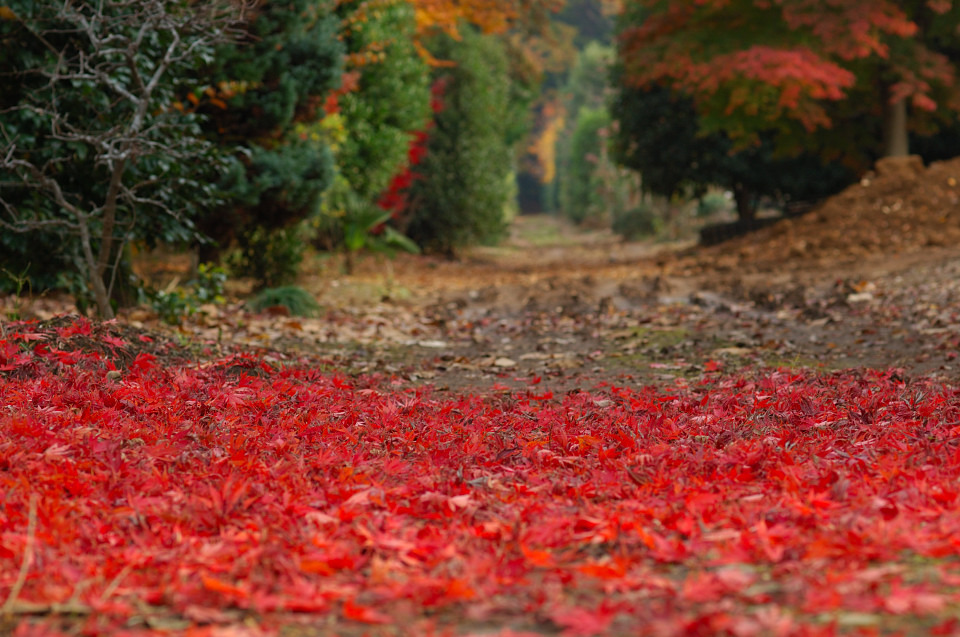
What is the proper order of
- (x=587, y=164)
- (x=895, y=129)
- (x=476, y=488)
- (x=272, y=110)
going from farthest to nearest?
(x=587, y=164), (x=895, y=129), (x=272, y=110), (x=476, y=488)

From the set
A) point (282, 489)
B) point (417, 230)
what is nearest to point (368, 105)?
point (417, 230)

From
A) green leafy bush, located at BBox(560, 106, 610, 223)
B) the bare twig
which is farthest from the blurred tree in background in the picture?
green leafy bush, located at BBox(560, 106, 610, 223)

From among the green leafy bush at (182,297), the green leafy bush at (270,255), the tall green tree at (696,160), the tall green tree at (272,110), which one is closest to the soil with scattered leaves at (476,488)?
the green leafy bush at (182,297)

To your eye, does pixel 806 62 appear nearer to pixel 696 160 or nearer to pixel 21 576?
pixel 696 160

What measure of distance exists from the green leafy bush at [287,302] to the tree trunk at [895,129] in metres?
10.9

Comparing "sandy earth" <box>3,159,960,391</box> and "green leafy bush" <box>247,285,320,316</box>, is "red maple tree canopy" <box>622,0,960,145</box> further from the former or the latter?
"green leafy bush" <box>247,285,320,316</box>

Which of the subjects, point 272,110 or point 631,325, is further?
point 272,110

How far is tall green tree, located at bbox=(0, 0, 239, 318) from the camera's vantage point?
223 inches

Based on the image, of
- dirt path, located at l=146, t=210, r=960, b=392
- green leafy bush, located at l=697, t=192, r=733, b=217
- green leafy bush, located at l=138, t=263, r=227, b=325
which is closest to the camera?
dirt path, located at l=146, t=210, r=960, b=392

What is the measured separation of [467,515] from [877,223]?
38.0ft

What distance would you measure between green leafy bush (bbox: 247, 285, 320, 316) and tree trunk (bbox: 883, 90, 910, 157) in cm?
1092

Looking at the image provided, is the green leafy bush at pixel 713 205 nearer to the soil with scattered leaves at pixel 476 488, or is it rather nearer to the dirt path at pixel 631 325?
the dirt path at pixel 631 325

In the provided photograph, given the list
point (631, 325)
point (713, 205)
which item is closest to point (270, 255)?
point (631, 325)

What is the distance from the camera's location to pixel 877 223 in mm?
12328
